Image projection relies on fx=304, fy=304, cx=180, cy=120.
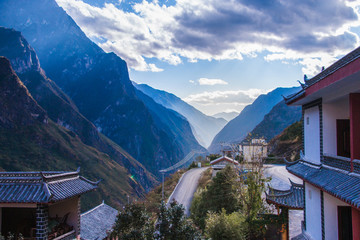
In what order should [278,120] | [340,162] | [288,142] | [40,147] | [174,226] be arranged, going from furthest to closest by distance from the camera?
[278,120]
[40,147]
[288,142]
[340,162]
[174,226]

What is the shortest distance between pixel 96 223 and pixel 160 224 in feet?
57.6

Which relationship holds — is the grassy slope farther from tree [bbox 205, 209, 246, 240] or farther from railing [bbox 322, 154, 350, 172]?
railing [bbox 322, 154, 350, 172]

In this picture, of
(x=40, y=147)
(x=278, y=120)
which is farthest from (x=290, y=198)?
(x=278, y=120)

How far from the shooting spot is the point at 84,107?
18950cm

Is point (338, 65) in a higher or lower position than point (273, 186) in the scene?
higher

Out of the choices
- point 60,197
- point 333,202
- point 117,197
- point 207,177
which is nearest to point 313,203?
point 333,202

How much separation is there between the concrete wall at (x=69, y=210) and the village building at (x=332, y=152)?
38.6ft

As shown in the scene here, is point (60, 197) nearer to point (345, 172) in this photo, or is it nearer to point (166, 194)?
point (345, 172)

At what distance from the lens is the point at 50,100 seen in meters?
130

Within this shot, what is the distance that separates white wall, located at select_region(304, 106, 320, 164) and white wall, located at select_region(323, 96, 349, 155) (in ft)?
1.86

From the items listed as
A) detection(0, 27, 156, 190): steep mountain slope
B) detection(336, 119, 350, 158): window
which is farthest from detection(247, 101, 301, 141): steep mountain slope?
detection(336, 119, 350, 158): window

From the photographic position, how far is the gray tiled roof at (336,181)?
24.2 feet

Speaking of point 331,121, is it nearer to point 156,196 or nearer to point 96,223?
point 96,223

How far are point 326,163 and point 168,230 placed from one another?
6187 millimetres
